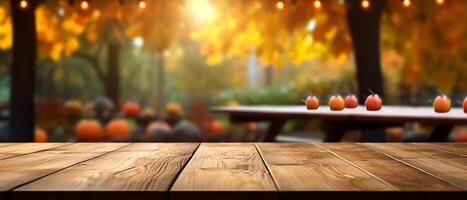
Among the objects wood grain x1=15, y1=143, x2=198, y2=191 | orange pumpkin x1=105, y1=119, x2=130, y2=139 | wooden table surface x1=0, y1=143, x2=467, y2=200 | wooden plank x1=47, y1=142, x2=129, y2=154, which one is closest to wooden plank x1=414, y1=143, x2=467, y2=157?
wooden table surface x1=0, y1=143, x2=467, y2=200

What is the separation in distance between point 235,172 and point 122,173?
309 millimetres

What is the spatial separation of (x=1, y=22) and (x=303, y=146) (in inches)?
321

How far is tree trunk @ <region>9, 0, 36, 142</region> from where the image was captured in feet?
24.4

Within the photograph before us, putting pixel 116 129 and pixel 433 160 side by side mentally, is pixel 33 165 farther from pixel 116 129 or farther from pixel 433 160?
pixel 116 129

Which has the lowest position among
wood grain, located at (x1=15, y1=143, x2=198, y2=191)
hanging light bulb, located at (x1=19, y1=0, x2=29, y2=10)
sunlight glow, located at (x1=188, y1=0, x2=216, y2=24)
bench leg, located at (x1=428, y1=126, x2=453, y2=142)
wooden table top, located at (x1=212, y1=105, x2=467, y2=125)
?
bench leg, located at (x1=428, y1=126, x2=453, y2=142)

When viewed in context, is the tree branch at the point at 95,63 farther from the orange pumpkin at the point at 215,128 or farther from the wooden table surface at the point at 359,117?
the wooden table surface at the point at 359,117

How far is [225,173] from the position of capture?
1.66m

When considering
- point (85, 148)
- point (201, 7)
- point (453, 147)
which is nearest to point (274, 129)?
point (201, 7)

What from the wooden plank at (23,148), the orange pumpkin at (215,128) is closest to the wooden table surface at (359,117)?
the wooden plank at (23,148)

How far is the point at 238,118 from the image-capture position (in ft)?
23.6

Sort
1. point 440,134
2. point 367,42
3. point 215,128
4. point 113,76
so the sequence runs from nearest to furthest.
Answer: point 440,134
point 367,42
point 215,128
point 113,76

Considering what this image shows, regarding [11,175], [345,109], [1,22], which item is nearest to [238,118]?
[345,109]

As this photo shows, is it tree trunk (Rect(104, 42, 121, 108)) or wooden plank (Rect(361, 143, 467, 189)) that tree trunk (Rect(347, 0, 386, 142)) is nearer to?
wooden plank (Rect(361, 143, 467, 189))

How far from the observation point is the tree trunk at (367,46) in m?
7.81
